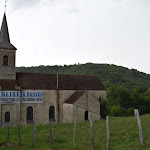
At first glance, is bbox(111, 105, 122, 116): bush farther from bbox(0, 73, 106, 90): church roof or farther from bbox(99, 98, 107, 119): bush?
bbox(99, 98, 107, 119): bush

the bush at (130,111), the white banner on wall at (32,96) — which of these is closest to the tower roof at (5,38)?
the white banner on wall at (32,96)

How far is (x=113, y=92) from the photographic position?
7031 centimetres

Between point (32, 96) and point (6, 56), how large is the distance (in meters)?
8.14

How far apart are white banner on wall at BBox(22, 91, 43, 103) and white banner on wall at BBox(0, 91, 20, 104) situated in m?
1.07

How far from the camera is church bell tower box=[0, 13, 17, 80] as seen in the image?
3350 centimetres

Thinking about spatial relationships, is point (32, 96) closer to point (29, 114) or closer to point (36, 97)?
point (36, 97)

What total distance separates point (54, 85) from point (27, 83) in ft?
15.7

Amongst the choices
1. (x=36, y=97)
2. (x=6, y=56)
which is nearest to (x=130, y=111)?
(x=36, y=97)

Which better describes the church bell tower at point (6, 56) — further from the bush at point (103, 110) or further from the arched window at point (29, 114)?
the bush at point (103, 110)

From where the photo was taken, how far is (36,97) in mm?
33781

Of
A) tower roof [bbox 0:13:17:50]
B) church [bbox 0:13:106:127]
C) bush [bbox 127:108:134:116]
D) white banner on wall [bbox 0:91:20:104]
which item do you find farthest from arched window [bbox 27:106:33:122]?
bush [bbox 127:108:134:116]

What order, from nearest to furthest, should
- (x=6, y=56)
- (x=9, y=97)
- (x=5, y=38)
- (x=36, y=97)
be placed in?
(x=9, y=97) < (x=36, y=97) < (x=6, y=56) < (x=5, y=38)

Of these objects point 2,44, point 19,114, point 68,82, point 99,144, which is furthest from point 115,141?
point 2,44

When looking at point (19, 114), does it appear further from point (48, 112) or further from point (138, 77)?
point (138, 77)
